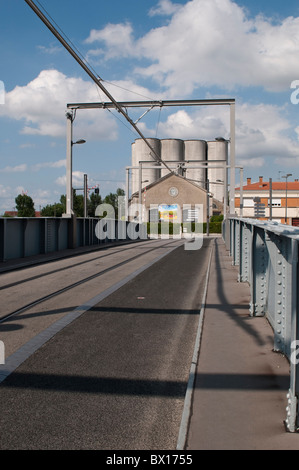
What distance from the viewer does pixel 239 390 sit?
4.41 meters

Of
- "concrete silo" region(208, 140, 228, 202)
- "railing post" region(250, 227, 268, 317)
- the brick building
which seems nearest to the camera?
"railing post" region(250, 227, 268, 317)

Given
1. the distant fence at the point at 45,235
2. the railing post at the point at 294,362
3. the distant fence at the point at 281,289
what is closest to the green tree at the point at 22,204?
the distant fence at the point at 45,235

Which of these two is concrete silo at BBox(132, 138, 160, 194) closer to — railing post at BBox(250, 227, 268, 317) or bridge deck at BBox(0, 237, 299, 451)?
railing post at BBox(250, 227, 268, 317)

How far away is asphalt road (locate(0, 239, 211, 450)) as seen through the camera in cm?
368

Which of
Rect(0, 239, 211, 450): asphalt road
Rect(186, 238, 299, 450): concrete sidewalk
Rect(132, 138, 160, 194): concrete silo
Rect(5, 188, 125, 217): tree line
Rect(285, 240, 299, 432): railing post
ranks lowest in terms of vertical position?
Rect(0, 239, 211, 450): asphalt road

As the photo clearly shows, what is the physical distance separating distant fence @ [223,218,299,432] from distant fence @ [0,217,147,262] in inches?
446

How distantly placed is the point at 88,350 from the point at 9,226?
1366cm

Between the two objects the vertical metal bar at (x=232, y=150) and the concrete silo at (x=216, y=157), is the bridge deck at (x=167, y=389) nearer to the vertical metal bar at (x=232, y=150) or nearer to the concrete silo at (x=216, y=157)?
the vertical metal bar at (x=232, y=150)

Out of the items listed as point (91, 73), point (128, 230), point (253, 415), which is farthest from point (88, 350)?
point (128, 230)

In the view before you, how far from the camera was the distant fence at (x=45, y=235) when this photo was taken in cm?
1855

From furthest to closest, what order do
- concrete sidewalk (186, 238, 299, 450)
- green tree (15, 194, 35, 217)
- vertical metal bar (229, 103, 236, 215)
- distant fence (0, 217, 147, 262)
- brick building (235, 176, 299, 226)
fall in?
green tree (15, 194, 35, 217), brick building (235, 176, 299, 226), vertical metal bar (229, 103, 236, 215), distant fence (0, 217, 147, 262), concrete sidewalk (186, 238, 299, 450)

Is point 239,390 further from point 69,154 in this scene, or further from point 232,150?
point 232,150

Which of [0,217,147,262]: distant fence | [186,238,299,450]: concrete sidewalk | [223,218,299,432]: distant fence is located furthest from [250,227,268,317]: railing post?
[0,217,147,262]: distant fence
